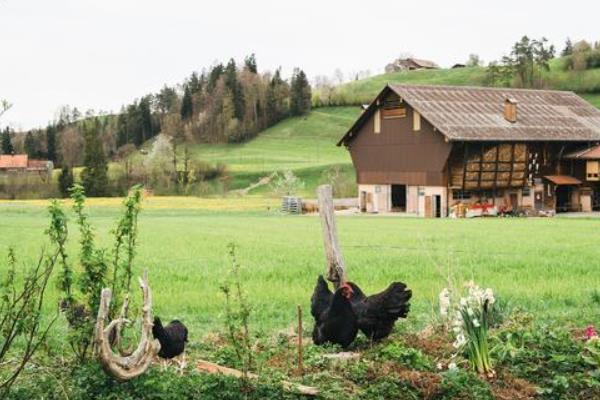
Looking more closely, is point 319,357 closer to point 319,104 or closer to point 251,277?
point 251,277

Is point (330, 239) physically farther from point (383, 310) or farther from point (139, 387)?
point (139, 387)

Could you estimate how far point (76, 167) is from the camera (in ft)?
391

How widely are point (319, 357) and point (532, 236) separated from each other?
22.6 m

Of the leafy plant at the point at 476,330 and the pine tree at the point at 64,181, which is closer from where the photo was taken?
the leafy plant at the point at 476,330

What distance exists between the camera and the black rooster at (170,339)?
28.1ft

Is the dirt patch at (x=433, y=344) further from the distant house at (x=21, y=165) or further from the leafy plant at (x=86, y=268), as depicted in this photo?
the distant house at (x=21, y=165)

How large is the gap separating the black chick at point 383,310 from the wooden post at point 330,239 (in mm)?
1059

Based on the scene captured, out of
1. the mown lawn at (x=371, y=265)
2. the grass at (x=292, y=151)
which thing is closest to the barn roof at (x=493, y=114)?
the mown lawn at (x=371, y=265)

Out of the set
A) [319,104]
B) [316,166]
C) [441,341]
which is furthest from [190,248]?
[319,104]

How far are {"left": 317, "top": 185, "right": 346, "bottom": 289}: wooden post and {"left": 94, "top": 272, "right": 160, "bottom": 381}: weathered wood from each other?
363 centimetres

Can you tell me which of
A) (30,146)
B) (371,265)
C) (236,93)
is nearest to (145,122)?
(236,93)

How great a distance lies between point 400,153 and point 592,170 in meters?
13.3

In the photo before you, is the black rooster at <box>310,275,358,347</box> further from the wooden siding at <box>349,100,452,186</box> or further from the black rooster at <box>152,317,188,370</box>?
the wooden siding at <box>349,100,452,186</box>

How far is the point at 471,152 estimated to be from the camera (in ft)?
175
